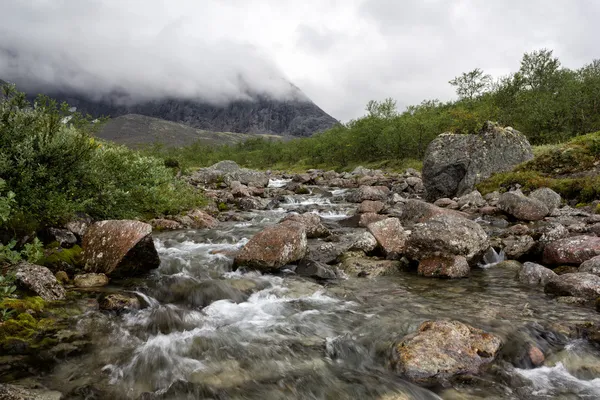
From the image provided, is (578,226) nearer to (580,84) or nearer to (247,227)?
(247,227)

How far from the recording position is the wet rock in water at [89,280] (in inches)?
337

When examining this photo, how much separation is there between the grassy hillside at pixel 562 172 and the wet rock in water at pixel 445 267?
14027 millimetres

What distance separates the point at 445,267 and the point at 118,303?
325 inches

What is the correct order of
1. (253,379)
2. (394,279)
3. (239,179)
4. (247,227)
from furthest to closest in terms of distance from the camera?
(239,179)
(247,227)
(394,279)
(253,379)

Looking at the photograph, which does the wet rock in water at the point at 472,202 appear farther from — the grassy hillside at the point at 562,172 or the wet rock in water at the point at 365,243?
the wet rock in water at the point at 365,243

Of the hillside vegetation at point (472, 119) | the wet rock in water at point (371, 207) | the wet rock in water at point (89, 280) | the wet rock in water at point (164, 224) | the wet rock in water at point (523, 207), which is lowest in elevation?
the wet rock in water at point (89, 280)

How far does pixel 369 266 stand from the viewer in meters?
10.9

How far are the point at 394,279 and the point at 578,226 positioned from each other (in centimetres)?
802

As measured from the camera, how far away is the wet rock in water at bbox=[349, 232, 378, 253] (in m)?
12.1

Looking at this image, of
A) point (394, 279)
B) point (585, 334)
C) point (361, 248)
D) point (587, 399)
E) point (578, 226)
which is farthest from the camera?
point (578, 226)

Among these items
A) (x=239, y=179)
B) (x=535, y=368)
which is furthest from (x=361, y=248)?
(x=239, y=179)

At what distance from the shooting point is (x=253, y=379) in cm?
549

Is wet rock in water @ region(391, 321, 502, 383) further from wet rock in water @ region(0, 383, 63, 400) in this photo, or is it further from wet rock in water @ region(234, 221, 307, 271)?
wet rock in water @ region(234, 221, 307, 271)

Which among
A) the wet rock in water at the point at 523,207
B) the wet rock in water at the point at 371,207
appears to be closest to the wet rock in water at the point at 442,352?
the wet rock in water at the point at 523,207
